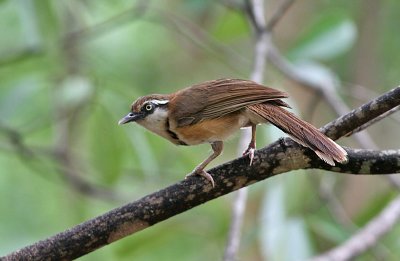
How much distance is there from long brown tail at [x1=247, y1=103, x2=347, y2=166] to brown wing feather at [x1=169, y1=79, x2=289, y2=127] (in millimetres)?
50

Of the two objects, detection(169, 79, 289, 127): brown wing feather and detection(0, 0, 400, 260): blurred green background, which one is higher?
detection(169, 79, 289, 127): brown wing feather

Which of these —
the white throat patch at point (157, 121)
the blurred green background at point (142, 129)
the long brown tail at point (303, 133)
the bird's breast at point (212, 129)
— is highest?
the long brown tail at point (303, 133)

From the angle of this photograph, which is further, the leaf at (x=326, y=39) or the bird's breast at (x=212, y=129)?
the leaf at (x=326, y=39)

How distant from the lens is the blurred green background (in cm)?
488

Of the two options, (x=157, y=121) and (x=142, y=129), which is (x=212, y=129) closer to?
(x=157, y=121)

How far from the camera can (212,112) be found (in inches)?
142

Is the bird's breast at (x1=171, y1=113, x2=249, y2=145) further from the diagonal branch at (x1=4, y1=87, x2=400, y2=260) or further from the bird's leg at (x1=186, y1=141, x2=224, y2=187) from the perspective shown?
the diagonal branch at (x1=4, y1=87, x2=400, y2=260)

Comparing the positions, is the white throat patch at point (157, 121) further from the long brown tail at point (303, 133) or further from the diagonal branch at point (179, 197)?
the diagonal branch at point (179, 197)

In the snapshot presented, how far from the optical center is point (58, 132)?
6039 millimetres

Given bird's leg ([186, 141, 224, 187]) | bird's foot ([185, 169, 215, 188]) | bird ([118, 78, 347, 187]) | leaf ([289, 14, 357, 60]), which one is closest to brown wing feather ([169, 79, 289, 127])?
bird ([118, 78, 347, 187])

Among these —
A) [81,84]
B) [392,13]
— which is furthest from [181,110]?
[392,13]

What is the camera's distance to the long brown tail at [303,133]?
282 cm

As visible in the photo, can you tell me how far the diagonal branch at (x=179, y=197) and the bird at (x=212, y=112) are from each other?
0.32 meters

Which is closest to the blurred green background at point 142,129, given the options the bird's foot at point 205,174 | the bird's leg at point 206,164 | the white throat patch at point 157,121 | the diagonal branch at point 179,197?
the bird's leg at point 206,164
